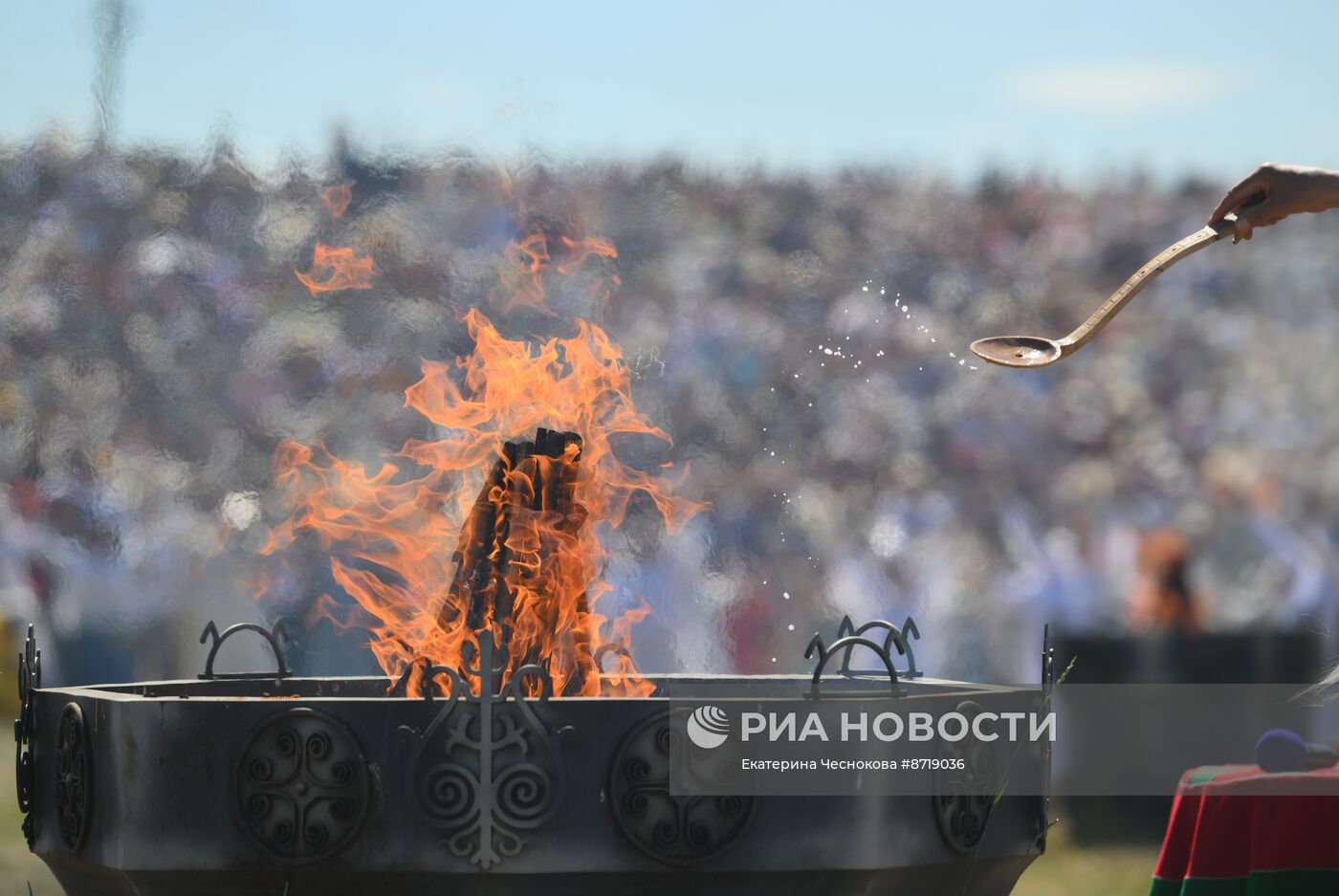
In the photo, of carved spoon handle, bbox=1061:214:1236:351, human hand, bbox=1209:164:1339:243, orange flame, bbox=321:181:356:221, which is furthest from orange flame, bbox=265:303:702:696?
orange flame, bbox=321:181:356:221

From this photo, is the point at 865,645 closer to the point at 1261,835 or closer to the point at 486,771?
the point at 486,771

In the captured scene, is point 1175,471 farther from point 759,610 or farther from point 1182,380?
point 759,610

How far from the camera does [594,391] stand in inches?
193

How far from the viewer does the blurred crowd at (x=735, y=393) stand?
9844mm

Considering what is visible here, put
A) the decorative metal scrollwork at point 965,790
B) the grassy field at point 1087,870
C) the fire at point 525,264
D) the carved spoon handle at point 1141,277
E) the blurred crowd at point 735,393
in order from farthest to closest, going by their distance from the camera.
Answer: the fire at point 525,264, the blurred crowd at point 735,393, the grassy field at point 1087,870, the decorative metal scrollwork at point 965,790, the carved spoon handle at point 1141,277

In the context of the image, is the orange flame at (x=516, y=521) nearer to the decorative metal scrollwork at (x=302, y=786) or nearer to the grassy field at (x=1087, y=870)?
the decorative metal scrollwork at (x=302, y=786)

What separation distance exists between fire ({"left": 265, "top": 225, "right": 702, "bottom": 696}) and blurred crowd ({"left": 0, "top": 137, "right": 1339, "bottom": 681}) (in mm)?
4026

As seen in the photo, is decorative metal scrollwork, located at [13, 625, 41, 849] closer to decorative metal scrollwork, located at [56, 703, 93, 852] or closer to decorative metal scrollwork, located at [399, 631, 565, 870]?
decorative metal scrollwork, located at [56, 703, 93, 852]

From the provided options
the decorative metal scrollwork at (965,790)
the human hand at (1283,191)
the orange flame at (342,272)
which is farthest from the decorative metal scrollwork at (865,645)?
the orange flame at (342,272)

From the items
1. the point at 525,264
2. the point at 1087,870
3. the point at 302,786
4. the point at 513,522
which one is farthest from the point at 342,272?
the point at 302,786

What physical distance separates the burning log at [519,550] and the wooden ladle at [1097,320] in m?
1.21

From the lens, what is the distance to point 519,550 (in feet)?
14.7

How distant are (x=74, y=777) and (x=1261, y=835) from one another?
3060mm

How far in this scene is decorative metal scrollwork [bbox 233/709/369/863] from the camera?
3760mm
